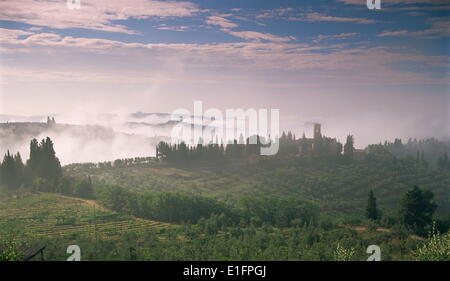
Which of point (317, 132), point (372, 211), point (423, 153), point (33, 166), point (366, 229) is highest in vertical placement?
point (317, 132)

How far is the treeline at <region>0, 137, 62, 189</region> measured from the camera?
67.1 feet

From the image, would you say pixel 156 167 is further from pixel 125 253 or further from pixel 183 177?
pixel 125 253

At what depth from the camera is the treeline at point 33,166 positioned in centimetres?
2044

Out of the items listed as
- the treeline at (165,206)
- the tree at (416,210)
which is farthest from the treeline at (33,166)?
the tree at (416,210)

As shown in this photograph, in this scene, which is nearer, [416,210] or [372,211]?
[416,210]

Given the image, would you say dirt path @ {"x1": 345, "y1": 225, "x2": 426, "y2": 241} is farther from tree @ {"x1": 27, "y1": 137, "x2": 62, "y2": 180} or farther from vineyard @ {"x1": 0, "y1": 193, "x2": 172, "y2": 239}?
tree @ {"x1": 27, "y1": 137, "x2": 62, "y2": 180}

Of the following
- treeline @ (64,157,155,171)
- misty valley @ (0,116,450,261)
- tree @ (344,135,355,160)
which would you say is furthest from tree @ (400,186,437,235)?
treeline @ (64,157,155,171)

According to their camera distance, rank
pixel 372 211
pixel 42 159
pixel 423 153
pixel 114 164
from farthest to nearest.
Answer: pixel 423 153 < pixel 114 164 < pixel 42 159 < pixel 372 211

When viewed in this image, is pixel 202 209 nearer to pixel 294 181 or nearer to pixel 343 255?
pixel 294 181

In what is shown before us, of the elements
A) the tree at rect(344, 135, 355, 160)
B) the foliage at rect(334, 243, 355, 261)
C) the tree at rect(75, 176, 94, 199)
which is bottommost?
the foliage at rect(334, 243, 355, 261)

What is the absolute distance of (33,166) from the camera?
68.7ft

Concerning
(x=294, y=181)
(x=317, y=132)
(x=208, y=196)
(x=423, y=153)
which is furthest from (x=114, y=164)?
(x=423, y=153)
